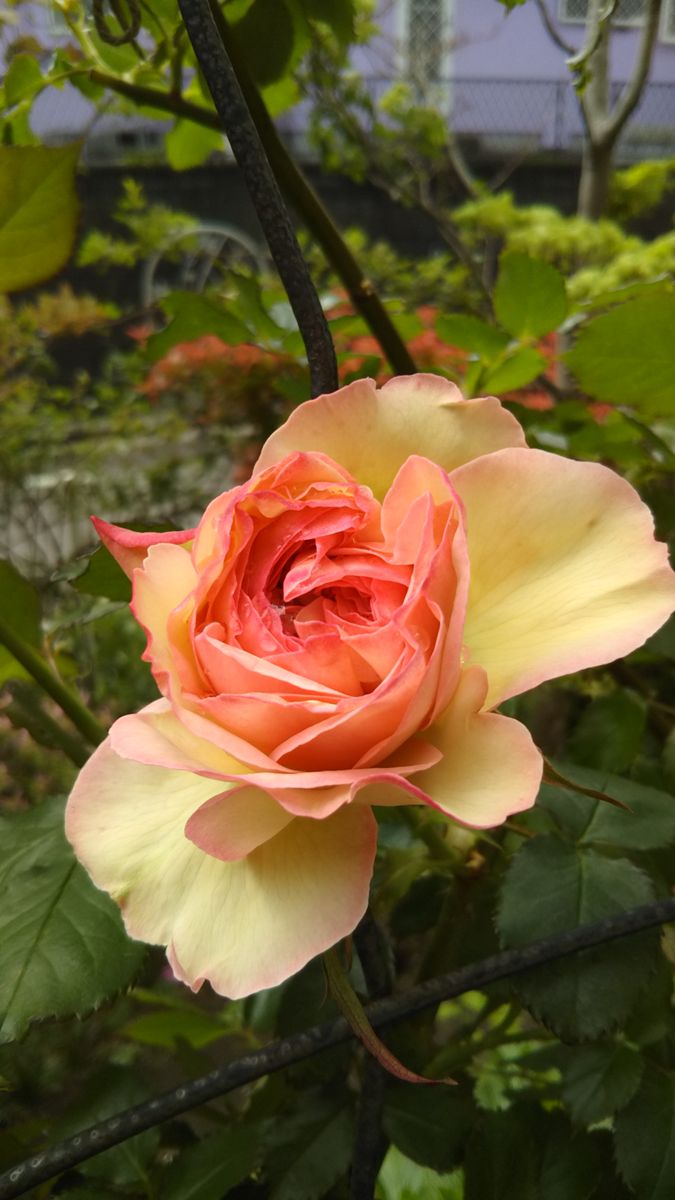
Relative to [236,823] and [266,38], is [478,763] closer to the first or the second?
[236,823]

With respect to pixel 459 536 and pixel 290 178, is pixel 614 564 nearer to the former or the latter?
pixel 459 536

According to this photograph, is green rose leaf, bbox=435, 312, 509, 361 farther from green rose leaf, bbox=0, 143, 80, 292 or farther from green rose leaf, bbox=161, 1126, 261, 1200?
green rose leaf, bbox=161, 1126, 261, 1200

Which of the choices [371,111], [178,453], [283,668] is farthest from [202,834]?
[178,453]

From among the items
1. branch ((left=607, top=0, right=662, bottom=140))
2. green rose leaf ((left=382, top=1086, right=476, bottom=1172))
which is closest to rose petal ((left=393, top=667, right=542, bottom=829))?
green rose leaf ((left=382, top=1086, right=476, bottom=1172))

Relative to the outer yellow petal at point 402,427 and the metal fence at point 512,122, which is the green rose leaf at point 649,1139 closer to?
the outer yellow petal at point 402,427

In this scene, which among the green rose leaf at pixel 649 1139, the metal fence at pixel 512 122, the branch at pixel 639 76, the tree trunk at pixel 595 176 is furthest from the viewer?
the metal fence at pixel 512 122

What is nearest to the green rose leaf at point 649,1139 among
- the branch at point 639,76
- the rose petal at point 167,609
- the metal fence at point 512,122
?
the rose petal at point 167,609

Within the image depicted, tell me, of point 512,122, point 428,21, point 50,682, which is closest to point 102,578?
point 50,682
